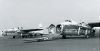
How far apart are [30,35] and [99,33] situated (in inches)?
1192

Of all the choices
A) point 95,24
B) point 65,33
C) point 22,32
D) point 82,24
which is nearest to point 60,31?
point 65,33

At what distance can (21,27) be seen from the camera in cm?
8425

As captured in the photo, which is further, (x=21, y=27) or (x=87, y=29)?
(x=21, y=27)

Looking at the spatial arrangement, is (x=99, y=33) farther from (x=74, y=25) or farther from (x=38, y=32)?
(x=38, y=32)

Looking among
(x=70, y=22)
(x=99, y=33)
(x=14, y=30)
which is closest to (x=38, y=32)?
(x=14, y=30)

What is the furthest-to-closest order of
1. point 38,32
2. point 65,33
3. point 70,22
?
point 38,32, point 70,22, point 65,33

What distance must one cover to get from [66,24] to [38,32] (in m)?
37.5

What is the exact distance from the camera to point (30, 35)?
83500 mm

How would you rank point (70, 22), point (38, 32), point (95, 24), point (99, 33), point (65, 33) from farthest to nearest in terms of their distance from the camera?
point (38, 32)
point (99, 33)
point (95, 24)
point (70, 22)
point (65, 33)

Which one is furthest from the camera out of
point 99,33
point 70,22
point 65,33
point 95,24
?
point 99,33

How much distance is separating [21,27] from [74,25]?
37581 millimetres

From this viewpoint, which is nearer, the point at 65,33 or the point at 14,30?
the point at 65,33

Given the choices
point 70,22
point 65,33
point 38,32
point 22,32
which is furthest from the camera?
point 38,32

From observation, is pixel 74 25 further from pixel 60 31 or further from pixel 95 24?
pixel 95 24
